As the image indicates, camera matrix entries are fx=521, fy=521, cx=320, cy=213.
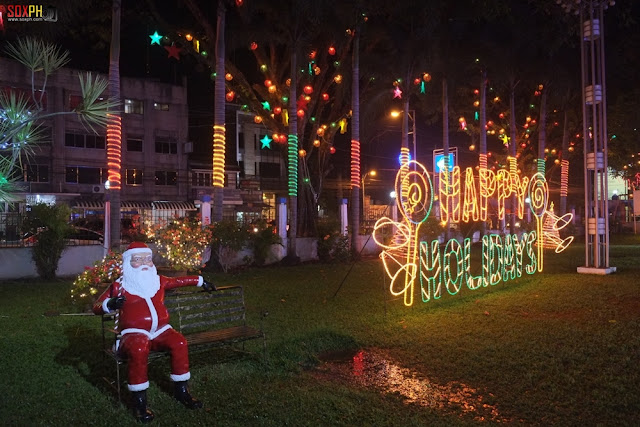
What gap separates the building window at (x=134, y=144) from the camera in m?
38.8

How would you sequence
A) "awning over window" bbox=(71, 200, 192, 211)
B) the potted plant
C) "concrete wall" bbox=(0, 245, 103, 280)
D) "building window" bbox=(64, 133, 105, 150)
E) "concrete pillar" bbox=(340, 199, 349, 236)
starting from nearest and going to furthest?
the potted plant, "concrete wall" bbox=(0, 245, 103, 280), "concrete pillar" bbox=(340, 199, 349, 236), "awning over window" bbox=(71, 200, 192, 211), "building window" bbox=(64, 133, 105, 150)

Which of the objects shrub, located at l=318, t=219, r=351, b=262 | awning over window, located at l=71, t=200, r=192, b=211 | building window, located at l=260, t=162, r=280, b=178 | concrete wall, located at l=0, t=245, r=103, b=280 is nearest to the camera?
concrete wall, located at l=0, t=245, r=103, b=280

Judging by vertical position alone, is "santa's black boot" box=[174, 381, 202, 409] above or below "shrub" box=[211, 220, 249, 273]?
below

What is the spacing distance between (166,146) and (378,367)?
36.7m

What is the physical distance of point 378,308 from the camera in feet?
35.3

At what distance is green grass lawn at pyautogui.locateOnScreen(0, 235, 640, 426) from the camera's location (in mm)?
5270

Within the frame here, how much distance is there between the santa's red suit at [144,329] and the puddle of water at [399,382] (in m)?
1.88

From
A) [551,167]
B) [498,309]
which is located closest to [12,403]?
[498,309]

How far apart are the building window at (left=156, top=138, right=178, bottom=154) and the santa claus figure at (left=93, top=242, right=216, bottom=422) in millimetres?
36289

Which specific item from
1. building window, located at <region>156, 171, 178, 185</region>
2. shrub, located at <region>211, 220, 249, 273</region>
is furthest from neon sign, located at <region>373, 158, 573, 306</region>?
A: building window, located at <region>156, 171, 178, 185</region>

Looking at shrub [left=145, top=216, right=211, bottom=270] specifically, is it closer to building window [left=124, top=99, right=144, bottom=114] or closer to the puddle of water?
the puddle of water

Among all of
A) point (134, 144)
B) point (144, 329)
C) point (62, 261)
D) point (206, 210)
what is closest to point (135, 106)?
point (134, 144)

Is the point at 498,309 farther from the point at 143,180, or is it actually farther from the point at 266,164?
the point at 266,164

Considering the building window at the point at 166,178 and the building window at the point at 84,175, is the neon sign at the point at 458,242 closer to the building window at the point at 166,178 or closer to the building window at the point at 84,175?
the building window at the point at 166,178
